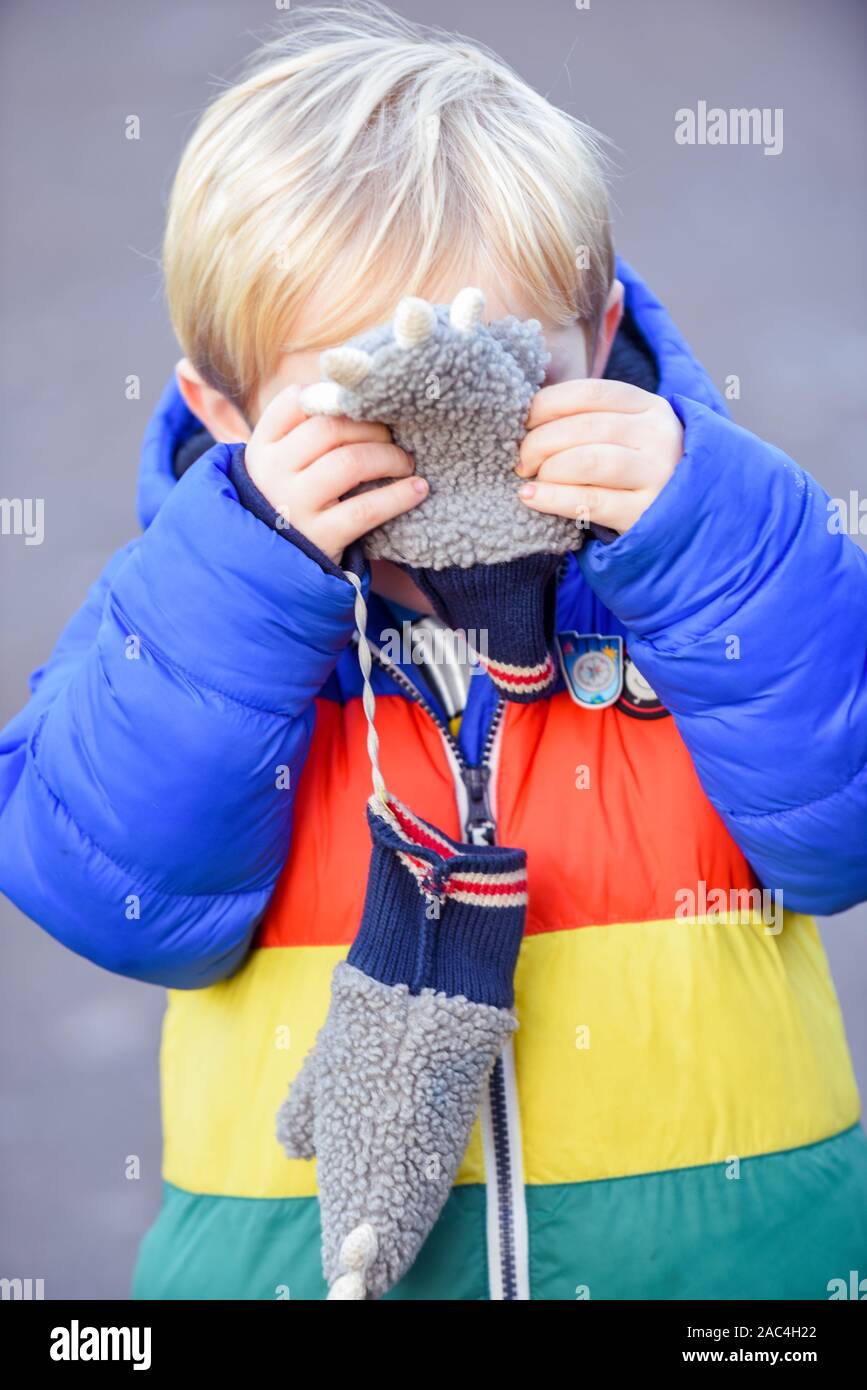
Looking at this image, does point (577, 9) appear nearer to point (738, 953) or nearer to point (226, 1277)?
point (738, 953)

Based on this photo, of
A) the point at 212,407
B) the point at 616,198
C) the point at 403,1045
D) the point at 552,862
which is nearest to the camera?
the point at 403,1045

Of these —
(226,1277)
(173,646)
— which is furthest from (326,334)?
(226,1277)

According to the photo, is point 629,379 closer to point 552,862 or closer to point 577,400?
point 577,400

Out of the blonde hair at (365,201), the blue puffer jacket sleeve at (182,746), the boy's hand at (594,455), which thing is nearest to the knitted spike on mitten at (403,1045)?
the blue puffer jacket sleeve at (182,746)

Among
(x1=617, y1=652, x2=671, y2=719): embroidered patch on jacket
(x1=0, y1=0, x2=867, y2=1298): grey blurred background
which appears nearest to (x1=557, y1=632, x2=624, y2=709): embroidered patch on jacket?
(x1=617, y1=652, x2=671, y2=719): embroidered patch on jacket

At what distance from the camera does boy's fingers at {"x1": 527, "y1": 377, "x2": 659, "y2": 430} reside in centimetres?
84

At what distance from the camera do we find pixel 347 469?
2.73 ft

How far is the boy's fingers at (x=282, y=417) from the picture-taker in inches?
33.9

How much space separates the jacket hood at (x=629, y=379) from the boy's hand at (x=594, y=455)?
200 mm

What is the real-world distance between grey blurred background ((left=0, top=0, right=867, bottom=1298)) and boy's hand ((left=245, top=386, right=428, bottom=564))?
1224mm

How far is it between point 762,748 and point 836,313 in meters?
1.39

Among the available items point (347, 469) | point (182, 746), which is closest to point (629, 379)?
point (347, 469)

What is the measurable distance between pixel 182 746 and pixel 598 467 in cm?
30

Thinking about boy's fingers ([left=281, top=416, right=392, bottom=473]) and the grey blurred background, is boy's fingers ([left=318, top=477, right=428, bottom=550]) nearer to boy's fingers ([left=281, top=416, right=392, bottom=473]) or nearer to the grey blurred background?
boy's fingers ([left=281, top=416, right=392, bottom=473])
